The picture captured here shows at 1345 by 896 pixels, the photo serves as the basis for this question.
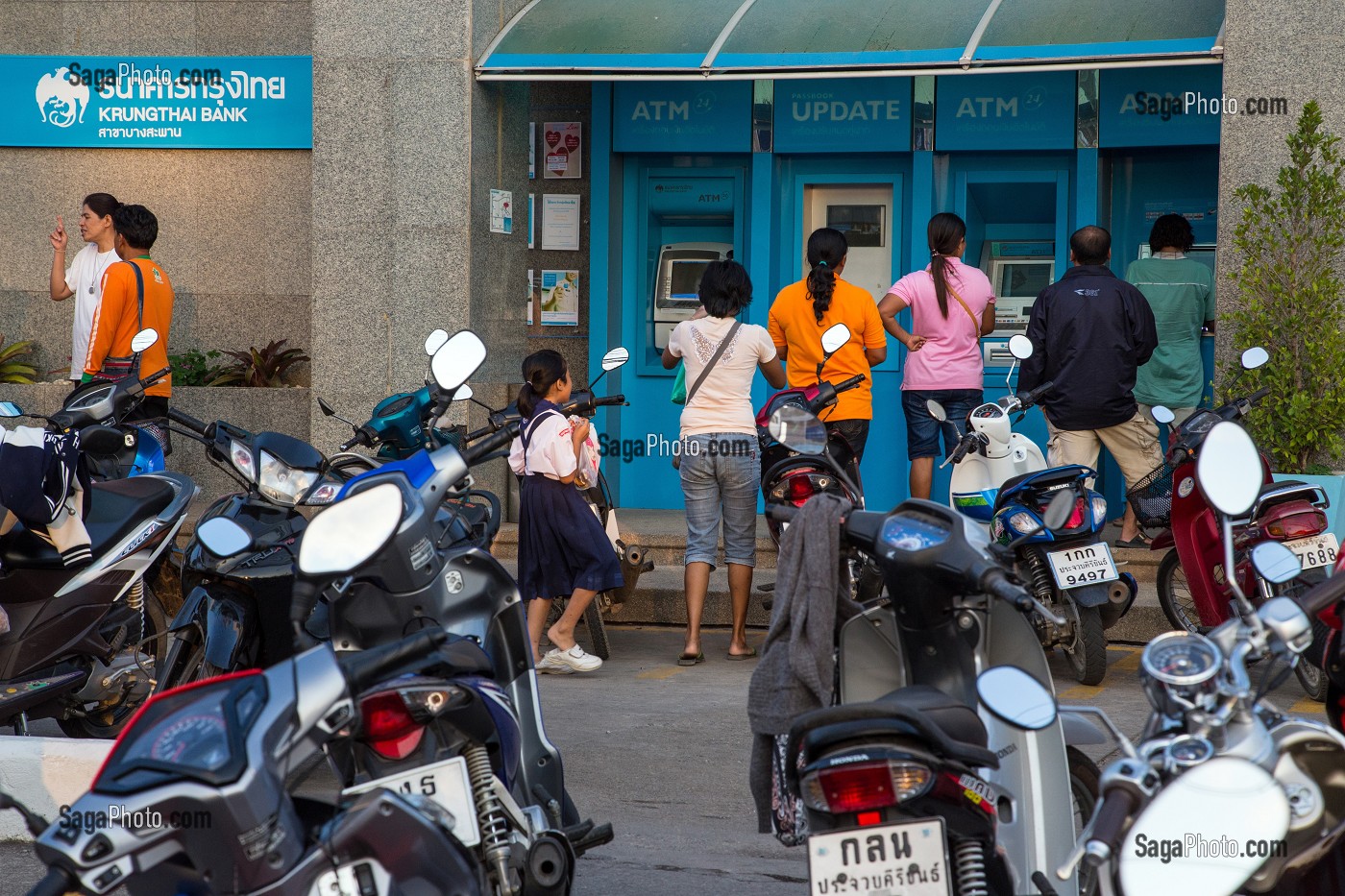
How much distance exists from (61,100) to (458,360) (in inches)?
352

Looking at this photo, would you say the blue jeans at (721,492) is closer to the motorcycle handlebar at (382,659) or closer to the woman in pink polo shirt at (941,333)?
the woman in pink polo shirt at (941,333)

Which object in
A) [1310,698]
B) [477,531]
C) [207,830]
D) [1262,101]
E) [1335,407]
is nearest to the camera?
[207,830]

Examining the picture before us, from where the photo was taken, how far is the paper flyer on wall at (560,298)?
11.1 m

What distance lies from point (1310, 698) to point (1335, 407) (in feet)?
6.28

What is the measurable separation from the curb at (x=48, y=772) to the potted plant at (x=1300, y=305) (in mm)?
5762

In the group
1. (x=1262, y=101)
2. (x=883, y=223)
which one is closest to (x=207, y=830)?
(x=1262, y=101)

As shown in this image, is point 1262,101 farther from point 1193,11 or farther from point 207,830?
point 207,830

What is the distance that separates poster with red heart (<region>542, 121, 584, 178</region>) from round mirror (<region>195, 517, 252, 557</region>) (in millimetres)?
7118

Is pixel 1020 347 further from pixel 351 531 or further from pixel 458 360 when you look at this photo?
pixel 351 531

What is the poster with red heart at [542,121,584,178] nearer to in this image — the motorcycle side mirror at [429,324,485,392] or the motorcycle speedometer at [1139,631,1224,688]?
the motorcycle side mirror at [429,324,485,392]

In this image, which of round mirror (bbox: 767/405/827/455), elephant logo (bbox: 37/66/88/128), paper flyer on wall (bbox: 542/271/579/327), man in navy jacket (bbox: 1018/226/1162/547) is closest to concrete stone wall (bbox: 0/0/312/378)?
elephant logo (bbox: 37/66/88/128)

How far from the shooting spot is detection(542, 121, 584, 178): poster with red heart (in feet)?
36.0

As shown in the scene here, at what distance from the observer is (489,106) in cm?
1024

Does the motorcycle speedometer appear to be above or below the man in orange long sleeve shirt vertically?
below
